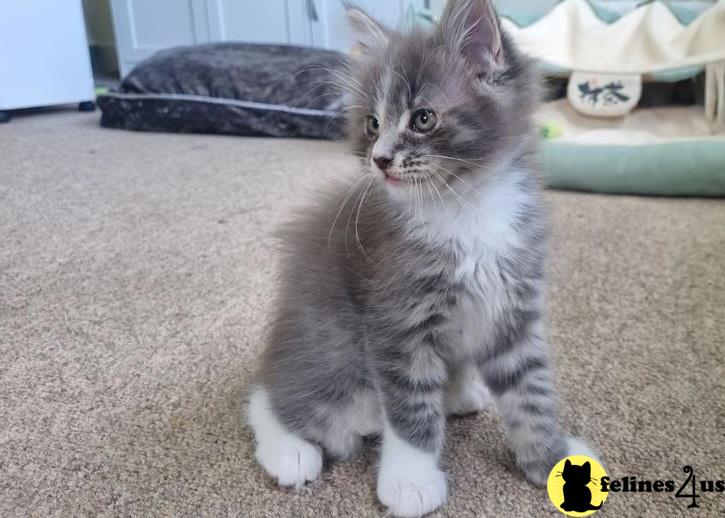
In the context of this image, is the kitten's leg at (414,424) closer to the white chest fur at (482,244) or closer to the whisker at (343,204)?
the white chest fur at (482,244)

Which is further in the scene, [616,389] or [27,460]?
[616,389]

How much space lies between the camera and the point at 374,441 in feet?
2.97

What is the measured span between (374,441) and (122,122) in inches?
110

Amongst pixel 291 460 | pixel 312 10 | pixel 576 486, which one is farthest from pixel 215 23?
pixel 576 486

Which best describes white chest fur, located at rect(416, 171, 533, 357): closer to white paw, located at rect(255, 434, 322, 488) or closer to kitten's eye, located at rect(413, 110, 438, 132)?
kitten's eye, located at rect(413, 110, 438, 132)

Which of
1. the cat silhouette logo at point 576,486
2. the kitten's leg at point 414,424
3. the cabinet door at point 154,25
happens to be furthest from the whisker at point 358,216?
the cabinet door at point 154,25

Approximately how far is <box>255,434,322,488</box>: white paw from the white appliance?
3363 millimetres

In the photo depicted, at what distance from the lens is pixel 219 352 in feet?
3.73

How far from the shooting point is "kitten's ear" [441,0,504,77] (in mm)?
771

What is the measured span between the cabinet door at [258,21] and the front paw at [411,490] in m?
3.66

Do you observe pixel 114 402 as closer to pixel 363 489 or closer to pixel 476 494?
pixel 363 489

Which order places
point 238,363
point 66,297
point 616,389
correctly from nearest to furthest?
point 616,389 < point 238,363 < point 66,297

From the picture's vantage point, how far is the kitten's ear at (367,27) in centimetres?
89

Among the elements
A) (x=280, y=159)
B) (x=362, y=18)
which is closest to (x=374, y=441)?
(x=362, y=18)
